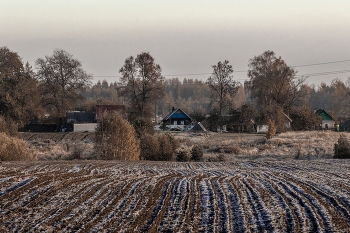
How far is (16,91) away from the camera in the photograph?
3600 cm

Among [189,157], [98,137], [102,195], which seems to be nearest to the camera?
[102,195]

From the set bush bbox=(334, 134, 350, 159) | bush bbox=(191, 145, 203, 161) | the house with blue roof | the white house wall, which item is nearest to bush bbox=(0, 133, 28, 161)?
bush bbox=(191, 145, 203, 161)

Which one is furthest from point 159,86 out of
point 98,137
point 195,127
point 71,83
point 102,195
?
point 102,195

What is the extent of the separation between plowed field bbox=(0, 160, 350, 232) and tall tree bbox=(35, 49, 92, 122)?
34.9 metres

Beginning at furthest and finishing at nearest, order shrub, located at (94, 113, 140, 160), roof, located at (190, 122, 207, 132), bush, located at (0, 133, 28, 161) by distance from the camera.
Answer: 1. roof, located at (190, 122, 207, 132)
2. shrub, located at (94, 113, 140, 160)
3. bush, located at (0, 133, 28, 161)

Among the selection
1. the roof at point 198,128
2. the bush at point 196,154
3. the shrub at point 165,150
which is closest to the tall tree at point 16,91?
the shrub at point 165,150

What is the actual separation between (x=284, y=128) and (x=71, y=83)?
3292cm

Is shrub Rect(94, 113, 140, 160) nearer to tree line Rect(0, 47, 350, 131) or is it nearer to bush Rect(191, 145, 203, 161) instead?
bush Rect(191, 145, 203, 161)

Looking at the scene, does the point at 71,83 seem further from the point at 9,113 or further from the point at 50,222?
the point at 50,222

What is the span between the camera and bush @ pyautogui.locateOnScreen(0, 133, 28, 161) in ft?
63.3

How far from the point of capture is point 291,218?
6.77 metres

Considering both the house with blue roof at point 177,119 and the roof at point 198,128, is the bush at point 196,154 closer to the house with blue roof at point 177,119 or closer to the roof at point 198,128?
the roof at point 198,128

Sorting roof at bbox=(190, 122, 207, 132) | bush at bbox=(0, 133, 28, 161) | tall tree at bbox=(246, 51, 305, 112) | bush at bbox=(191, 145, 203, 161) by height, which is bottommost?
bush at bbox=(191, 145, 203, 161)

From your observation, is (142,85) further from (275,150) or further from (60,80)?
(275,150)
